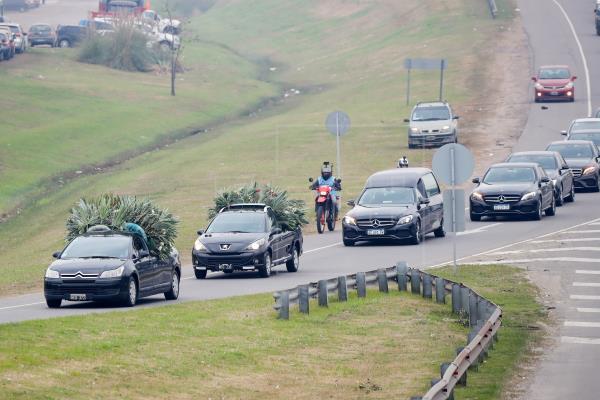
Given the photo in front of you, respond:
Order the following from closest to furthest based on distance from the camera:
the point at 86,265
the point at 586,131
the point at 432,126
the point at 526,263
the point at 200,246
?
the point at 86,265 < the point at 200,246 < the point at 526,263 < the point at 586,131 < the point at 432,126

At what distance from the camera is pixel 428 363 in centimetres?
2002

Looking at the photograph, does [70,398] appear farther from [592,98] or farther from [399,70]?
[399,70]

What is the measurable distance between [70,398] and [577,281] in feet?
48.6

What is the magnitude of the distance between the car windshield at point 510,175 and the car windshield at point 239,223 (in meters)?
11.5

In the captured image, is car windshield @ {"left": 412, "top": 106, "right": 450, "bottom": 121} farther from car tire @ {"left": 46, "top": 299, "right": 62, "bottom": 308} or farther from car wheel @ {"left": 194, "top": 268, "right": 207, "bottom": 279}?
car tire @ {"left": 46, "top": 299, "right": 62, "bottom": 308}

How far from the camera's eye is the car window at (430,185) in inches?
1447

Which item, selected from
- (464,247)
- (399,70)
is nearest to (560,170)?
(464,247)

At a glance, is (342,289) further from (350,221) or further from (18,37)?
(18,37)

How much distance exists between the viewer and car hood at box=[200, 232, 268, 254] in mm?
29547

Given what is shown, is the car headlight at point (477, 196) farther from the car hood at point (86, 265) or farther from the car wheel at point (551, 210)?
the car hood at point (86, 265)

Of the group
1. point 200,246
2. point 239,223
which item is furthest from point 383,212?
point 200,246

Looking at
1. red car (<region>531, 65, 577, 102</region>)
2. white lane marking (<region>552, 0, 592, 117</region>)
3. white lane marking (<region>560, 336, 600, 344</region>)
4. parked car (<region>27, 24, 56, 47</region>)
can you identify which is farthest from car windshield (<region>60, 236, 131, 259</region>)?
parked car (<region>27, 24, 56, 47</region>)

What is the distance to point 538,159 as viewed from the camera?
143ft

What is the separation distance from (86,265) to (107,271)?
414 millimetres
